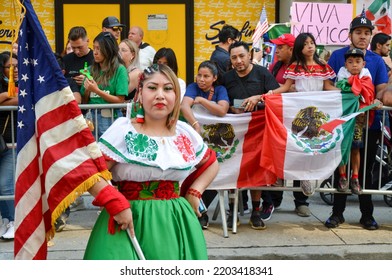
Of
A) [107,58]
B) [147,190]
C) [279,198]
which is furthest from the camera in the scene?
[279,198]

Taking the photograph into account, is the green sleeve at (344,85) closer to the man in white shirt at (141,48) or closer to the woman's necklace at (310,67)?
the woman's necklace at (310,67)

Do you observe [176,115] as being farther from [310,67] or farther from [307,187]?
[307,187]

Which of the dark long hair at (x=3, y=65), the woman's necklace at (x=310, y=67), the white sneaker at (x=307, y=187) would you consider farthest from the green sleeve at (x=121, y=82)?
the white sneaker at (x=307, y=187)

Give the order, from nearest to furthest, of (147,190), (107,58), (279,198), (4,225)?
(147,190), (4,225), (107,58), (279,198)

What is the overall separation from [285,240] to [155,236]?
3282 millimetres

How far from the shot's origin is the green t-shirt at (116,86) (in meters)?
7.13

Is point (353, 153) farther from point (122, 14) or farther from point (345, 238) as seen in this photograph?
point (122, 14)

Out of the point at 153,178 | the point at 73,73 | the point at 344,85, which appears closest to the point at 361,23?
the point at 344,85

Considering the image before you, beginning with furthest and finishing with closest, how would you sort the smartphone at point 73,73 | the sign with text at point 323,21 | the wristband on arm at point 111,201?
the sign with text at point 323,21 < the smartphone at point 73,73 < the wristband on arm at point 111,201

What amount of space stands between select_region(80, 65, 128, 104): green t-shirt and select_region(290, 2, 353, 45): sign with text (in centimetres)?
351

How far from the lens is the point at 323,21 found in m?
9.97

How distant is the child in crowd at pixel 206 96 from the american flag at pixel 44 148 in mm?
3192

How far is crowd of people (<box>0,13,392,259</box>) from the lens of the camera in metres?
3.84

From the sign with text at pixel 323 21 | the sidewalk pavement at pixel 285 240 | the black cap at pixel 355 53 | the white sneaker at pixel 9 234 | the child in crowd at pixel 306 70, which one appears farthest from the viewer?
the sign with text at pixel 323 21
